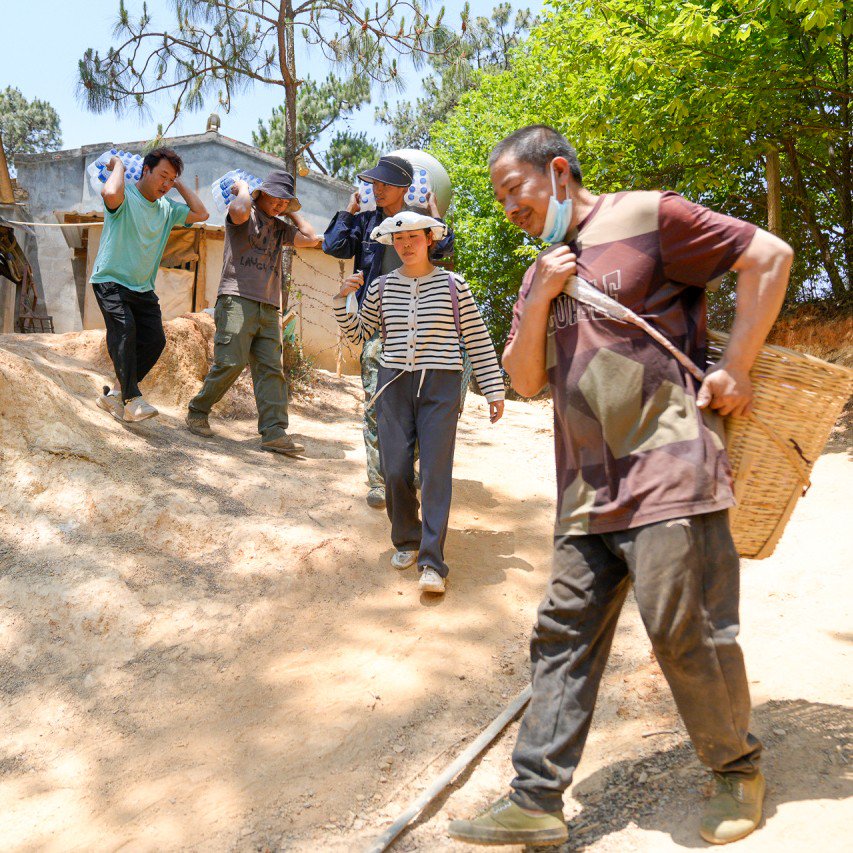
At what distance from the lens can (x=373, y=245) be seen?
5.36 meters

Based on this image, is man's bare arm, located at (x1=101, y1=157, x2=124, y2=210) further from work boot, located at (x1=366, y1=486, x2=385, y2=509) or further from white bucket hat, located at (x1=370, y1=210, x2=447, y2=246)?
work boot, located at (x1=366, y1=486, x2=385, y2=509)

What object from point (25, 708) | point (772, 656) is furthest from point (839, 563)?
point (25, 708)

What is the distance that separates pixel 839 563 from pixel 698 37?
465cm

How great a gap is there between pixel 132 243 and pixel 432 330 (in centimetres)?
258

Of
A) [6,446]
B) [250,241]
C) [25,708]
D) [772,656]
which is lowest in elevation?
[25,708]

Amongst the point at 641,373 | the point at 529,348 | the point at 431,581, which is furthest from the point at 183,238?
the point at 641,373

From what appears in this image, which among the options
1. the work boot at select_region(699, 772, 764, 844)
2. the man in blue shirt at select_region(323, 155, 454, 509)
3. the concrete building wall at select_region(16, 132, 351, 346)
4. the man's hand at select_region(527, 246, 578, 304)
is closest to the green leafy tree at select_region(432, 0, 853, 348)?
the man in blue shirt at select_region(323, 155, 454, 509)

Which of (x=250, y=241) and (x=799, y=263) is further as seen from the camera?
(x=799, y=263)

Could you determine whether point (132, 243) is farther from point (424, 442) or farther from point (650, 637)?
point (650, 637)

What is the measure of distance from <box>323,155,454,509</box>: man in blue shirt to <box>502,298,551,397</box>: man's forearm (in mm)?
2435

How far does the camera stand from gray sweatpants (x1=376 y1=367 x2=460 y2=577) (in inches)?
167

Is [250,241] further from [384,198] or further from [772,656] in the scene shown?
[772,656]

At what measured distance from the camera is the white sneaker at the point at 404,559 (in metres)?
4.52

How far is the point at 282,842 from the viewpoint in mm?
2656
